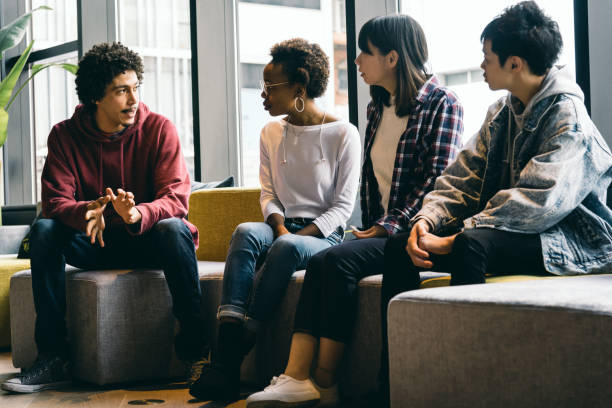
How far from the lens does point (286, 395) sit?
1.87 metres

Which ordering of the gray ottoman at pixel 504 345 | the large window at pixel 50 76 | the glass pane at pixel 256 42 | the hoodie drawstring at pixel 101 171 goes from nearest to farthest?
the gray ottoman at pixel 504 345
the hoodie drawstring at pixel 101 171
the glass pane at pixel 256 42
the large window at pixel 50 76

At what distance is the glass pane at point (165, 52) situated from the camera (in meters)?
4.78

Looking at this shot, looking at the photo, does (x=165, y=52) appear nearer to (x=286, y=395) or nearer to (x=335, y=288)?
(x=335, y=288)

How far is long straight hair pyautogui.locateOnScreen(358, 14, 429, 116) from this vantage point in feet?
7.48

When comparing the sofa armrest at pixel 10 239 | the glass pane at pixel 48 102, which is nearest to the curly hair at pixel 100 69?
the sofa armrest at pixel 10 239

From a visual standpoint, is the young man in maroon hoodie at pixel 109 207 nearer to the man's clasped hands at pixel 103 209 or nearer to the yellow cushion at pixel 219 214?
the man's clasped hands at pixel 103 209

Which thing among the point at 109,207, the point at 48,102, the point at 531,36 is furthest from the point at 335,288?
the point at 48,102

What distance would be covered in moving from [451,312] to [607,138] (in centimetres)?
144

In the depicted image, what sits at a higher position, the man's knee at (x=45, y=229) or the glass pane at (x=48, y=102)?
the glass pane at (x=48, y=102)

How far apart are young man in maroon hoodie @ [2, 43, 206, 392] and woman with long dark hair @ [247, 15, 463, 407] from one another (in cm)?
55

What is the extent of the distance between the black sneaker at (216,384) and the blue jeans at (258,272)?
152 mm

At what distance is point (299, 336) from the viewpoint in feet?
6.45

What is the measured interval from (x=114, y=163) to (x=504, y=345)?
5.71 ft

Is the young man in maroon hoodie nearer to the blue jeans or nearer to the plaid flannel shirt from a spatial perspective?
the blue jeans
